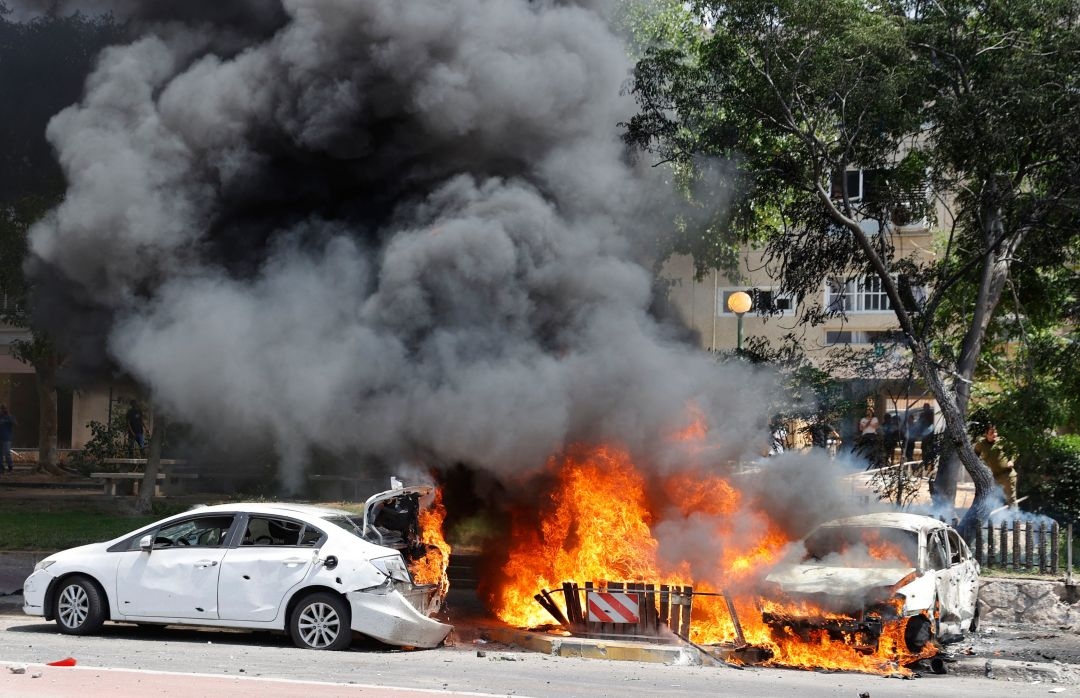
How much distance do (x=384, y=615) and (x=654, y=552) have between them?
2841 mm

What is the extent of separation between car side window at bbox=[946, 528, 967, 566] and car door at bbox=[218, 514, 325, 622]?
6130 mm

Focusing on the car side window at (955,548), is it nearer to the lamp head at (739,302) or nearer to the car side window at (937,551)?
the car side window at (937,551)

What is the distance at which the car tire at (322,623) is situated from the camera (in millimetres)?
9023

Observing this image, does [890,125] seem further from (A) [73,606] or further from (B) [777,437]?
(A) [73,606]

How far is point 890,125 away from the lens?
13531 millimetres

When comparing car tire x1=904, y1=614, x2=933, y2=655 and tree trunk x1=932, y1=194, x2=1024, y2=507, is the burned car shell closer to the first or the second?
car tire x1=904, y1=614, x2=933, y2=655

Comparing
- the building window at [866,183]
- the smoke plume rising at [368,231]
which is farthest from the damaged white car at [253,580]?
the building window at [866,183]

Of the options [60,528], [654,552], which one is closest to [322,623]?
[654,552]

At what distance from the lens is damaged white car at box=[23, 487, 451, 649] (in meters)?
9.03

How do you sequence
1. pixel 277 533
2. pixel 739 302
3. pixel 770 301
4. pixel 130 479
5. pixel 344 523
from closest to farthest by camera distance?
pixel 277 533 < pixel 344 523 < pixel 770 301 < pixel 739 302 < pixel 130 479

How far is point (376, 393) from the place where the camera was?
1186 centimetres

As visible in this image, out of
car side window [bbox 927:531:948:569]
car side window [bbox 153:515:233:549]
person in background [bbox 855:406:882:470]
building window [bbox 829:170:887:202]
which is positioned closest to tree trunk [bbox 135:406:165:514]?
car side window [bbox 153:515:233:549]

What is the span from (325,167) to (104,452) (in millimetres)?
10799

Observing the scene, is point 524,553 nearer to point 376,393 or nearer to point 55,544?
point 376,393
